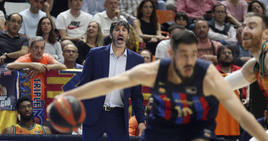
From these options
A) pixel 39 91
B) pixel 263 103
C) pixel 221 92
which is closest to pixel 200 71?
pixel 221 92

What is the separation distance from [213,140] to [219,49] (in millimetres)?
5027

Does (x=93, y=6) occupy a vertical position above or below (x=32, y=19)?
above

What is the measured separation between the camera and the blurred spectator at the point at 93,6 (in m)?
11.3

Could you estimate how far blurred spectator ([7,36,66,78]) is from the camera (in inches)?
327

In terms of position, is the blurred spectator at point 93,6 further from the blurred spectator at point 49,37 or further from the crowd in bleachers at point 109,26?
the blurred spectator at point 49,37

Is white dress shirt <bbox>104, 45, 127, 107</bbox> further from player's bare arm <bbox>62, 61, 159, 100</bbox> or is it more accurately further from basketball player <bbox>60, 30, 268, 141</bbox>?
player's bare arm <bbox>62, 61, 159, 100</bbox>

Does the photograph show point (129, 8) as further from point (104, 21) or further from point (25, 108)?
point (25, 108)

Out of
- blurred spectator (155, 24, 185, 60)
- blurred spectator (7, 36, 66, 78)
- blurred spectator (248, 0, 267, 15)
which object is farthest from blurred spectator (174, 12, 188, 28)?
blurred spectator (7, 36, 66, 78)

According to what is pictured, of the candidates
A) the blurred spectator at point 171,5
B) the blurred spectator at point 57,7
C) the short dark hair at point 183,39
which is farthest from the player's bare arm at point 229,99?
the blurred spectator at point 171,5

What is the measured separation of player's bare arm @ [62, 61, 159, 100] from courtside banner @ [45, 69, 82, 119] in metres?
4.07

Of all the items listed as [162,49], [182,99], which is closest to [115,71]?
[182,99]

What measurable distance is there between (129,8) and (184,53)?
23.3ft

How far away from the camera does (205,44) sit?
33.0 feet

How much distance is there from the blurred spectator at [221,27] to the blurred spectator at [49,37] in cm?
348
